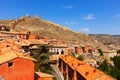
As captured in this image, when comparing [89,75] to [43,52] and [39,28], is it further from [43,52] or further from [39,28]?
[39,28]

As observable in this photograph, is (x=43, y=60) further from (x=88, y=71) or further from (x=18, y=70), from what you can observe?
(x=18, y=70)

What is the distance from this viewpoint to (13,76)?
36000mm

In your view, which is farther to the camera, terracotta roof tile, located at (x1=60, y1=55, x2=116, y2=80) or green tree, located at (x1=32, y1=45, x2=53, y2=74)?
green tree, located at (x1=32, y1=45, x2=53, y2=74)

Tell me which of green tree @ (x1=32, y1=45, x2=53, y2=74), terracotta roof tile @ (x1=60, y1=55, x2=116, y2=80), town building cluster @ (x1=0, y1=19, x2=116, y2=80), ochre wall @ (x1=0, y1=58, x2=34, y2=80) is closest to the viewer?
ochre wall @ (x1=0, y1=58, x2=34, y2=80)

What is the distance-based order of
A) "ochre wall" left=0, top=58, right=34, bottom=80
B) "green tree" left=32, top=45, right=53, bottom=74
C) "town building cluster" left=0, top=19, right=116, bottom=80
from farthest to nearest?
1. "green tree" left=32, top=45, right=53, bottom=74
2. "town building cluster" left=0, top=19, right=116, bottom=80
3. "ochre wall" left=0, top=58, right=34, bottom=80

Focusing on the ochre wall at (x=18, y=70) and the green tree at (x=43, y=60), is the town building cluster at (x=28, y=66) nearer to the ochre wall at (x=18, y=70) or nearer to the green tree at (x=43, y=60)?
the ochre wall at (x=18, y=70)

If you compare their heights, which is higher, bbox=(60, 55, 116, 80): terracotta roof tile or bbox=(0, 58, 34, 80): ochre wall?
bbox=(0, 58, 34, 80): ochre wall

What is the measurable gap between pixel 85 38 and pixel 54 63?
125 m

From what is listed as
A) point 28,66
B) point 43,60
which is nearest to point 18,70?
point 28,66

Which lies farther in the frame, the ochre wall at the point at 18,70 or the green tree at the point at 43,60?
the green tree at the point at 43,60

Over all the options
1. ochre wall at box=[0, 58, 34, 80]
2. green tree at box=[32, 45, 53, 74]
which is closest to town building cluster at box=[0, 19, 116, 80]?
ochre wall at box=[0, 58, 34, 80]

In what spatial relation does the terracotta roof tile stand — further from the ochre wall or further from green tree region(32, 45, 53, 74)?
the ochre wall

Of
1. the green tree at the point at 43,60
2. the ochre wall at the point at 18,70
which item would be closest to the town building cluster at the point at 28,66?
the ochre wall at the point at 18,70

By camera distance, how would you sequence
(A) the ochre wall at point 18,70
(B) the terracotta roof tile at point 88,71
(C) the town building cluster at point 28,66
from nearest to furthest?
(A) the ochre wall at point 18,70
(C) the town building cluster at point 28,66
(B) the terracotta roof tile at point 88,71
